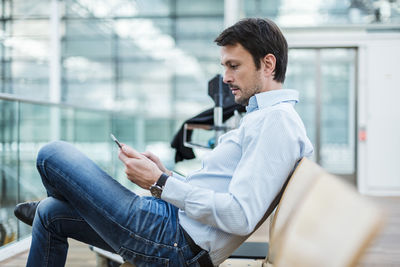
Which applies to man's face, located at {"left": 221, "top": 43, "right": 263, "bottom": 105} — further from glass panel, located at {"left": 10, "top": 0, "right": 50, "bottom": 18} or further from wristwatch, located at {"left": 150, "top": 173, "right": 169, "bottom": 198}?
glass panel, located at {"left": 10, "top": 0, "right": 50, "bottom": 18}

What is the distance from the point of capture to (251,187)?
99cm

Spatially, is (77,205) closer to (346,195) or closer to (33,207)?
(33,207)

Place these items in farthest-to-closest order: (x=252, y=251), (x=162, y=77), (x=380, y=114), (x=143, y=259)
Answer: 1. (x=162, y=77)
2. (x=380, y=114)
3. (x=252, y=251)
4. (x=143, y=259)

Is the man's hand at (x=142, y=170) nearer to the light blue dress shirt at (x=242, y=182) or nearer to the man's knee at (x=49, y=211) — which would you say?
the light blue dress shirt at (x=242, y=182)

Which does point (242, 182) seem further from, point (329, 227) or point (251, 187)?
point (329, 227)

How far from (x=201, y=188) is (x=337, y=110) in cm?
586

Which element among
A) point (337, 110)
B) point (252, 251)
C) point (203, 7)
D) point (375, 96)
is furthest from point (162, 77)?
point (252, 251)

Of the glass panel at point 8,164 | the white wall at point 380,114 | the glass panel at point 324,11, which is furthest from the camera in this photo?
the glass panel at point 324,11

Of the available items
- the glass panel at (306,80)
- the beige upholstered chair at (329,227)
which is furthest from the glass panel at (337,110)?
the beige upholstered chair at (329,227)

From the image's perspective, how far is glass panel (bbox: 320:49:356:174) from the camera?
241 inches

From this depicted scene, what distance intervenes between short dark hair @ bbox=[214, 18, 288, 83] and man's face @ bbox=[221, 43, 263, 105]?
0.02 m

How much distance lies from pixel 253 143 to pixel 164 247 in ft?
1.28

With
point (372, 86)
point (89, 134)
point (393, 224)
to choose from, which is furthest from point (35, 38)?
point (393, 224)

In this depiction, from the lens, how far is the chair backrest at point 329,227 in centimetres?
57
